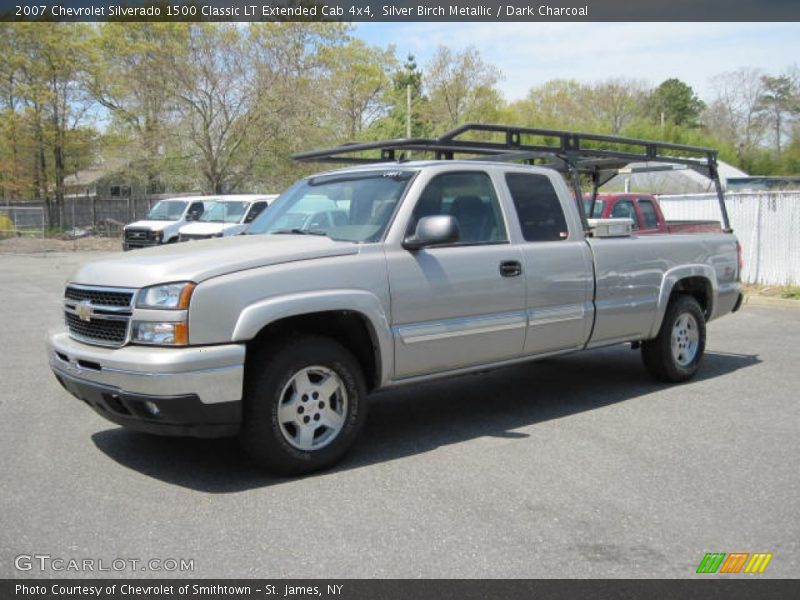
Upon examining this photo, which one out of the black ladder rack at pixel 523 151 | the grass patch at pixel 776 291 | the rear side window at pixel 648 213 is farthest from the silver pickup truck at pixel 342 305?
the grass patch at pixel 776 291

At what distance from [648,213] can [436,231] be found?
862 cm

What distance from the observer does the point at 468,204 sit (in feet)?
19.2

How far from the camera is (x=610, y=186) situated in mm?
33812

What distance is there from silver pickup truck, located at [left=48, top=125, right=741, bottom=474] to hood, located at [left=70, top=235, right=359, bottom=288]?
1cm

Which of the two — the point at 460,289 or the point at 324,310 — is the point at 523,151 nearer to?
the point at 460,289

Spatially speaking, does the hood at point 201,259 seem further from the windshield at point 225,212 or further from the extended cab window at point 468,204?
the windshield at point 225,212

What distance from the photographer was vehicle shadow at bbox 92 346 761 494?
5.03 meters

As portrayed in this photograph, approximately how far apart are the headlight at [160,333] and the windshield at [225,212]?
18005mm

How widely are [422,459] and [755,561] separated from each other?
7.01 feet

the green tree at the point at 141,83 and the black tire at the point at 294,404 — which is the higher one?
the green tree at the point at 141,83

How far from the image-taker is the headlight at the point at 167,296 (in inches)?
173

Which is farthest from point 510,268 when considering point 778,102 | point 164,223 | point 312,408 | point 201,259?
point 778,102

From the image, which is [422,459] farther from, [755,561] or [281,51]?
[281,51]

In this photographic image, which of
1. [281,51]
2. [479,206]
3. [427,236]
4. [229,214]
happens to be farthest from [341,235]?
[281,51]
